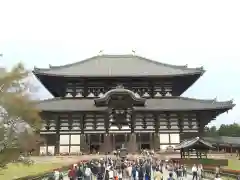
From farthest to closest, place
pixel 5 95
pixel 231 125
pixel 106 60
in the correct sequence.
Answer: pixel 231 125 → pixel 106 60 → pixel 5 95

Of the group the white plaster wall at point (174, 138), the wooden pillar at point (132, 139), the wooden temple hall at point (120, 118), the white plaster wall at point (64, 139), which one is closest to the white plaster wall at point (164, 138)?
the wooden temple hall at point (120, 118)

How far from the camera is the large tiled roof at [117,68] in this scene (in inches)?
2345

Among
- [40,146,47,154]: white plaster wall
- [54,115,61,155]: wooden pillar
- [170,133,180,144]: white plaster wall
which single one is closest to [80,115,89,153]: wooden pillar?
[54,115,61,155]: wooden pillar

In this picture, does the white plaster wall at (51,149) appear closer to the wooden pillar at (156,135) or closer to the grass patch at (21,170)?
the grass patch at (21,170)

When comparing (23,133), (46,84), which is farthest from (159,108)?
(23,133)

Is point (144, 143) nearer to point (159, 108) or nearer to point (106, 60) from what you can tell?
point (159, 108)

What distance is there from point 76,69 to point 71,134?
1115 centimetres

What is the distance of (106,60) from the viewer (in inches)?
2667

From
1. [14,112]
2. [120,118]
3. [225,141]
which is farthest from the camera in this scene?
[225,141]

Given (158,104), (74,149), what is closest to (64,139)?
(74,149)

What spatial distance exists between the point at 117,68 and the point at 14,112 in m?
41.0

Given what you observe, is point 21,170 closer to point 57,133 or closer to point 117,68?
point 57,133

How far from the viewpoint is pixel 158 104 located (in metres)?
57.6

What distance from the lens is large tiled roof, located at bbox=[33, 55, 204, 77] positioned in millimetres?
59569
